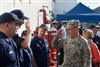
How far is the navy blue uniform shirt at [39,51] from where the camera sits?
6297 mm

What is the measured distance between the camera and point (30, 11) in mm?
9750

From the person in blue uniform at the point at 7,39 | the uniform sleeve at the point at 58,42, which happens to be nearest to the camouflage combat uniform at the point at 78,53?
the uniform sleeve at the point at 58,42

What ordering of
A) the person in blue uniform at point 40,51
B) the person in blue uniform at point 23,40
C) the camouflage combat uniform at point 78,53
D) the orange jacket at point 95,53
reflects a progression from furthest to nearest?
the person in blue uniform at point 40,51, the orange jacket at point 95,53, the camouflage combat uniform at point 78,53, the person in blue uniform at point 23,40

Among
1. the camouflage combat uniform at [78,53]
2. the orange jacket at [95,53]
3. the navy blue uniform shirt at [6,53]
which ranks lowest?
the orange jacket at [95,53]

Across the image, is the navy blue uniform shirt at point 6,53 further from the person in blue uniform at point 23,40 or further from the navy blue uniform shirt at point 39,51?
the navy blue uniform shirt at point 39,51

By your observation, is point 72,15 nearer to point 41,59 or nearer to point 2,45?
point 41,59

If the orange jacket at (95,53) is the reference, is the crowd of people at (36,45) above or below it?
above

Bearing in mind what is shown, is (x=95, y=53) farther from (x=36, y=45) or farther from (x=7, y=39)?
(x=7, y=39)

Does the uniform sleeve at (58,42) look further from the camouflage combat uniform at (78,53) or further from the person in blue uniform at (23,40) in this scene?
the person in blue uniform at (23,40)

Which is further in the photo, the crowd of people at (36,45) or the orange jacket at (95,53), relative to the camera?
A: the orange jacket at (95,53)

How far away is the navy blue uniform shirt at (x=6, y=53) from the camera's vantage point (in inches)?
128

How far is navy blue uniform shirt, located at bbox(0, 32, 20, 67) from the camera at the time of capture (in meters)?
3.25

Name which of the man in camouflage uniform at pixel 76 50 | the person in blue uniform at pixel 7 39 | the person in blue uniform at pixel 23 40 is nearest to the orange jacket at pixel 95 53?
the man in camouflage uniform at pixel 76 50

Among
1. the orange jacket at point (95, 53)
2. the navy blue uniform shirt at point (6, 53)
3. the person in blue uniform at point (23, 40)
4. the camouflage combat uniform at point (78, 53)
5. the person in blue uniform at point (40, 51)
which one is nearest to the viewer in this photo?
the navy blue uniform shirt at point (6, 53)
